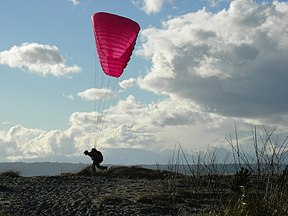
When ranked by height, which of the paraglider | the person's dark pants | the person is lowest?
the person's dark pants

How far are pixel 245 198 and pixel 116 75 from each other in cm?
1158

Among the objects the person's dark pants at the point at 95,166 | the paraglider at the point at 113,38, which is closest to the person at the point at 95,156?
the person's dark pants at the point at 95,166

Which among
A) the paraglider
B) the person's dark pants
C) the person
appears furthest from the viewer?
the person's dark pants

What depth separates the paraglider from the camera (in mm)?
18438

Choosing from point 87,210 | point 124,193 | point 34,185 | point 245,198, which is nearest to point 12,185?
point 34,185

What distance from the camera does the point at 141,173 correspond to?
74.7 feet

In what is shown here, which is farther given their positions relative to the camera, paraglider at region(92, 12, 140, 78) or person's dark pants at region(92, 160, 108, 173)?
person's dark pants at region(92, 160, 108, 173)

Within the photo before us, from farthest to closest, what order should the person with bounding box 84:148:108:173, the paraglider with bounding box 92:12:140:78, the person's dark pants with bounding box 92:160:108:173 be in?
the person's dark pants with bounding box 92:160:108:173
the person with bounding box 84:148:108:173
the paraglider with bounding box 92:12:140:78

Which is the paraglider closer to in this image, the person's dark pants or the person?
the person

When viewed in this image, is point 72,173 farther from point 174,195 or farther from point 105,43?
point 174,195

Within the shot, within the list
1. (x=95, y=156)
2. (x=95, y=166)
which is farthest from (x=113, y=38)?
(x=95, y=166)

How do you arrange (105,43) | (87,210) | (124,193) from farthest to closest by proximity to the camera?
(105,43) < (124,193) < (87,210)

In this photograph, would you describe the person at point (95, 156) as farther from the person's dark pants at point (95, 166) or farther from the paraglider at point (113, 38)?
the paraglider at point (113, 38)

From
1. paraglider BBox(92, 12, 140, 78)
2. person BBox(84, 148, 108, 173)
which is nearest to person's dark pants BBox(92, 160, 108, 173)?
person BBox(84, 148, 108, 173)
